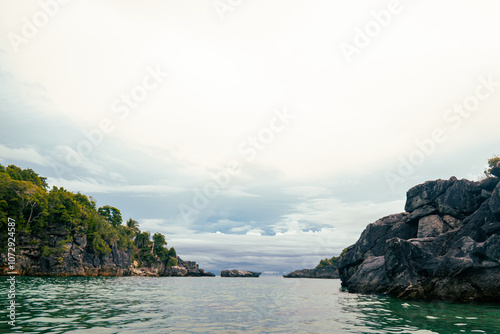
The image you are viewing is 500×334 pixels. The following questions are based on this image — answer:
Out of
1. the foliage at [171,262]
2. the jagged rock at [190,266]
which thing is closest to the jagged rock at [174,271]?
the foliage at [171,262]

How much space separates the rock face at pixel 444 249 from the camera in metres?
30.4

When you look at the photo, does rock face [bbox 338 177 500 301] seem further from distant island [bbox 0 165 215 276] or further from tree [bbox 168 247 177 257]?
tree [bbox 168 247 177 257]

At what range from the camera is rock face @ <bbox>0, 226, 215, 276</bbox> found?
2979 inches

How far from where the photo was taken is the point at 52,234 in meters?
84.6

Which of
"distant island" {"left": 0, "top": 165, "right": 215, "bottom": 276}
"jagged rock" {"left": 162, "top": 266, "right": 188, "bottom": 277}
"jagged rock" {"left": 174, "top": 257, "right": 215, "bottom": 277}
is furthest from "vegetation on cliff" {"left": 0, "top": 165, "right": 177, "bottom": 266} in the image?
"jagged rock" {"left": 174, "top": 257, "right": 215, "bottom": 277}

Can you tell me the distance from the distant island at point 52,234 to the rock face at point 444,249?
60.6m

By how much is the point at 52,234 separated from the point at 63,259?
7.85 m

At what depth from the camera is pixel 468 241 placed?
106 feet

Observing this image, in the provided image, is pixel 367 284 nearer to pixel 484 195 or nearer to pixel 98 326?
pixel 484 195

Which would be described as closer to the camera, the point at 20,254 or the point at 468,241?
the point at 468,241

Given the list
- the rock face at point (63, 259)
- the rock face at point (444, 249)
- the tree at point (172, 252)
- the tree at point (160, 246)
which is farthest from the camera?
the tree at point (172, 252)

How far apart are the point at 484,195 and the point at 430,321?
94.3ft

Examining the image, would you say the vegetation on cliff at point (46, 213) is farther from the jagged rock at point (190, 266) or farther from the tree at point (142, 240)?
the jagged rock at point (190, 266)

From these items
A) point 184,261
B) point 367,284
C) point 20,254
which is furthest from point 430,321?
point 184,261
